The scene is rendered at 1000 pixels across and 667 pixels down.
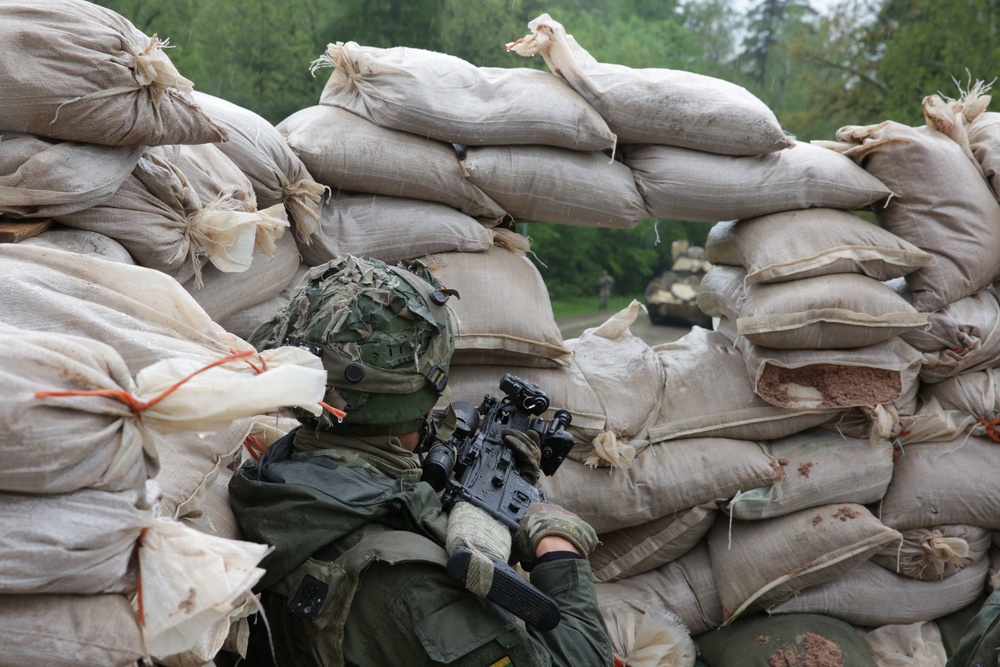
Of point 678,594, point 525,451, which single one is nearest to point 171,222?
point 525,451

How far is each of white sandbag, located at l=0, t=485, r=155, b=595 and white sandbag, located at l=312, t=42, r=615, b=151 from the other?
2016mm

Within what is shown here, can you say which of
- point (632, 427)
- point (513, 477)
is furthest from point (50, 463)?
point (632, 427)

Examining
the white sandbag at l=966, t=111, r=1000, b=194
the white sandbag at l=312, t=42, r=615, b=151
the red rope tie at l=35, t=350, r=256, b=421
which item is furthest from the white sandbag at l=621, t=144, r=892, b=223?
the red rope tie at l=35, t=350, r=256, b=421

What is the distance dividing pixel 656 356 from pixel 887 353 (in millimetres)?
855

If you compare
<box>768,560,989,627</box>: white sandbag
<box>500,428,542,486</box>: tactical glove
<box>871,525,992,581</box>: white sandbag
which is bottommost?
<box>768,560,989,627</box>: white sandbag

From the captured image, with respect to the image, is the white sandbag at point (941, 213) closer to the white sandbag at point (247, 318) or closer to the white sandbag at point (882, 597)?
the white sandbag at point (882, 597)

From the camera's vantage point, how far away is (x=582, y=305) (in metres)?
12.2

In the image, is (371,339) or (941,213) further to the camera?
(941,213)

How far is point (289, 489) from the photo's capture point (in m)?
1.70

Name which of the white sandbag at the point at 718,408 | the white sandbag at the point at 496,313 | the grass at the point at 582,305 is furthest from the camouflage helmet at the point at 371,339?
the grass at the point at 582,305

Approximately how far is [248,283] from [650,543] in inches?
69.7

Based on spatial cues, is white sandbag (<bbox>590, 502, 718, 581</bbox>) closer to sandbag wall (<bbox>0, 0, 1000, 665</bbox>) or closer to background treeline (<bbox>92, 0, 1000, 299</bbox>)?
sandbag wall (<bbox>0, 0, 1000, 665</bbox>)

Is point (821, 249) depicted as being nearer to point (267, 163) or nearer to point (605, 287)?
point (267, 163)

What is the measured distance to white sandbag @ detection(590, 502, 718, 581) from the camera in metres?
3.25
